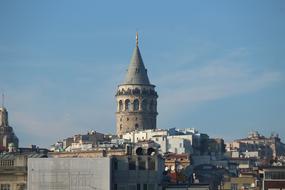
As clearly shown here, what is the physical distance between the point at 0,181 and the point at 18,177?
4.29 ft

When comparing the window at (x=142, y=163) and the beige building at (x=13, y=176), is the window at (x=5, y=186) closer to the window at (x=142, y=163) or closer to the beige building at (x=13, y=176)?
the beige building at (x=13, y=176)

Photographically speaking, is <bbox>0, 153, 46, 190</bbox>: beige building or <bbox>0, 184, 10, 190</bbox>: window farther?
<bbox>0, 184, 10, 190</bbox>: window

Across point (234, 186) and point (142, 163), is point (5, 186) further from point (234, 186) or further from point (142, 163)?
point (234, 186)

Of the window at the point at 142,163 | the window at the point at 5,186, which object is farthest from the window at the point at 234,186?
the window at the point at 5,186

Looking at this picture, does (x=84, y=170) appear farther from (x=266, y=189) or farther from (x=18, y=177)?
(x=266, y=189)

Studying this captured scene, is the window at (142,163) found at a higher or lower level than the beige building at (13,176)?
higher

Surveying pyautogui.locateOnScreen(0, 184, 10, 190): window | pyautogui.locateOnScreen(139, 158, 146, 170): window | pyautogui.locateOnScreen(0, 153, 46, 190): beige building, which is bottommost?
pyautogui.locateOnScreen(0, 184, 10, 190): window

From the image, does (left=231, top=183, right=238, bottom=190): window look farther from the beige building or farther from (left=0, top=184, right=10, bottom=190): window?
(left=0, top=184, right=10, bottom=190): window

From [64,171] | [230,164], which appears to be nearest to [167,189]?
[64,171]

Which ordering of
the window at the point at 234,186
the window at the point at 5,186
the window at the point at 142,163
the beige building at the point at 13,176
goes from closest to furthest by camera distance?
the window at the point at 142,163
the beige building at the point at 13,176
the window at the point at 5,186
the window at the point at 234,186

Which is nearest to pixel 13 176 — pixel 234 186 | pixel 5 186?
pixel 5 186

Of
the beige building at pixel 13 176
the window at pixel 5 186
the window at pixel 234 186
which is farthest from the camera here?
the window at pixel 234 186

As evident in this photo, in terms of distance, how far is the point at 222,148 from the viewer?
200m

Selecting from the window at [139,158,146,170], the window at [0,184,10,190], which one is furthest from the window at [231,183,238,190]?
the window at [0,184,10,190]
